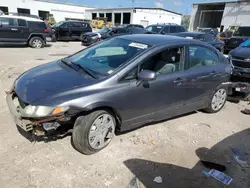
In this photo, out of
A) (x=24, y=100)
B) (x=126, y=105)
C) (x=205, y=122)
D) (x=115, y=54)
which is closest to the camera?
(x=24, y=100)

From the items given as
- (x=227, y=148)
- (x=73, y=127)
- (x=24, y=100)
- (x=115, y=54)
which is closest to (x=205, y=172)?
(x=227, y=148)

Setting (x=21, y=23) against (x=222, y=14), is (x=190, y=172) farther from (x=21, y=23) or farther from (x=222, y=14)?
(x=222, y=14)

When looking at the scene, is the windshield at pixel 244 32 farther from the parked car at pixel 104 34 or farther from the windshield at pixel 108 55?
the windshield at pixel 108 55

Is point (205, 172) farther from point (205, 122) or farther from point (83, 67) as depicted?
point (83, 67)

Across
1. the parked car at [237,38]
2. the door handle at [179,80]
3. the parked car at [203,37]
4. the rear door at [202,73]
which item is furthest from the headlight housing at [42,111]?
the parked car at [237,38]

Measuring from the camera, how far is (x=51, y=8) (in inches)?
1780

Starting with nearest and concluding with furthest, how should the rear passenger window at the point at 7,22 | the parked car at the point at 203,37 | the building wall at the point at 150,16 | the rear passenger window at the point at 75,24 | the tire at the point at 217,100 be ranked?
1. the tire at the point at 217,100
2. the parked car at the point at 203,37
3. the rear passenger window at the point at 7,22
4. the rear passenger window at the point at 75,24
5. the building wall at the point at 150,16

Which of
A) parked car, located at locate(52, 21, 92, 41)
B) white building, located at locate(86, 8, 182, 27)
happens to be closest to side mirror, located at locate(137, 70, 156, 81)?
parked car, located at locate(52, 21, 92, 41)

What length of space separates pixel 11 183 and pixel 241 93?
209 inches

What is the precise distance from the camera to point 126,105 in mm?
3211

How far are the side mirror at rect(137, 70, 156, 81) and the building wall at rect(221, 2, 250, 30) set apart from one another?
30.5 meters

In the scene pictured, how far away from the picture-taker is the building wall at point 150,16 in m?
45.2

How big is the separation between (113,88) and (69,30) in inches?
630

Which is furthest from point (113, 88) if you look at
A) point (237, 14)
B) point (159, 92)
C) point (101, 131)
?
point (237, 14)
